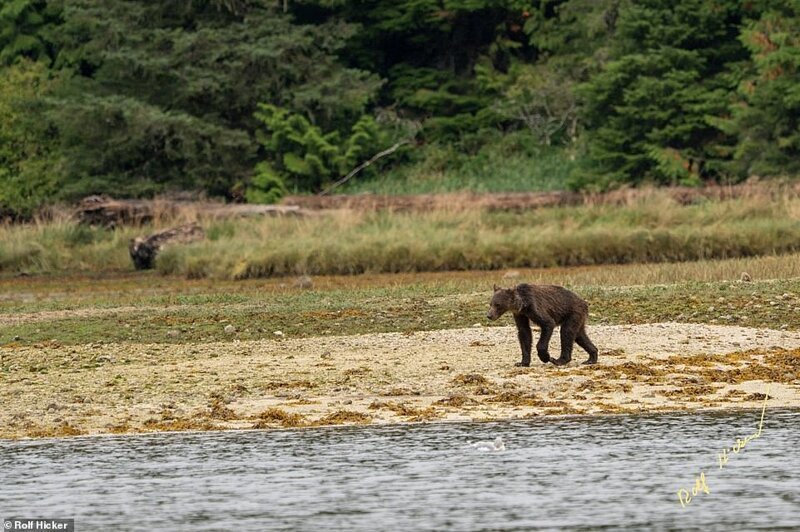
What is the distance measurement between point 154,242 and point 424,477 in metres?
22.2

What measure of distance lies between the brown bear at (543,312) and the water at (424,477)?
77.0 inches

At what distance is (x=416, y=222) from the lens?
33.1 meters

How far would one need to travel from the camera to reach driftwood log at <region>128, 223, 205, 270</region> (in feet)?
109

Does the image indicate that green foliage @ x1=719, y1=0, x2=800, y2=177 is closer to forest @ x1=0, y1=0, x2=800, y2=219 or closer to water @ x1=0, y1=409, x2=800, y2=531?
forest @ x1=0, y1=0, x2=800, y2=219

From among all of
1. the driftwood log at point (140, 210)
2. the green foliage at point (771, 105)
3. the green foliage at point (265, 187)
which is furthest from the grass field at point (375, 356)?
the green foliage at point (265, 187)

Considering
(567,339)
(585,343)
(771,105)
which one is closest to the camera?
(567,339)

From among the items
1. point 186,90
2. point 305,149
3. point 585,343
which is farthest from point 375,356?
point 186,90

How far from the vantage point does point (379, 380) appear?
626 inches

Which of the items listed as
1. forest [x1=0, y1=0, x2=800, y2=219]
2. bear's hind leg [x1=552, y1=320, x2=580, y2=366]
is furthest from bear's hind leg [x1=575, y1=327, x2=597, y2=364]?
forest [x1=0, y1=0, x2=800, y2=219]

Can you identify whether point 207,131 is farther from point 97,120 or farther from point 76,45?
point 76,45

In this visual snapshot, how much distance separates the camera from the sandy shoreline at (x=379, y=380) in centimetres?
1432

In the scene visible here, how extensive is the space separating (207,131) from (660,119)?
12504 mm
